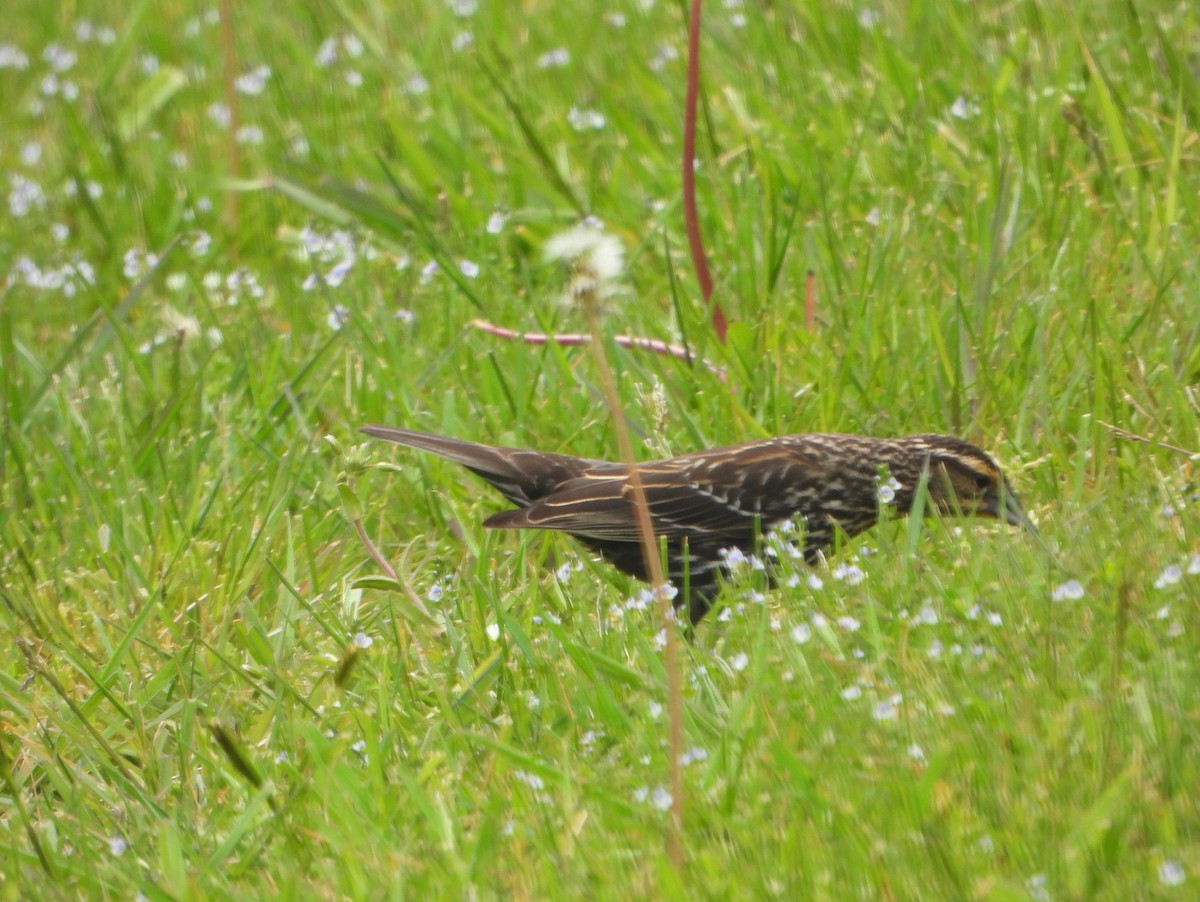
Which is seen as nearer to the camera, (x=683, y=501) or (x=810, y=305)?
(x=683, y=501)

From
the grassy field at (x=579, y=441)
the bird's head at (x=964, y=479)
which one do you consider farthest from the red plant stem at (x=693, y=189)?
the bird's head at (x=964, y=479)

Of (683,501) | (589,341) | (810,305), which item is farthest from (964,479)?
(589,341)

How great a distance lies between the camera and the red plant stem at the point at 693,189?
234 inches

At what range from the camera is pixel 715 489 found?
565 centimetres

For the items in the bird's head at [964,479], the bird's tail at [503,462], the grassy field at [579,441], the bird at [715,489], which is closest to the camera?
the grassy field at [579,441]

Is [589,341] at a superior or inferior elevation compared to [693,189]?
inferior

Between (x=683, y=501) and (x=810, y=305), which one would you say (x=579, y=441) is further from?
(x=810, y=305)

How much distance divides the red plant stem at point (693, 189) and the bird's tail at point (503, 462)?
912 millimetres

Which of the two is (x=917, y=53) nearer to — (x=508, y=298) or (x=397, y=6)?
(x=508, y=298)

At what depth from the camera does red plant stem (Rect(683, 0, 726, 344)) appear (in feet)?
19.5

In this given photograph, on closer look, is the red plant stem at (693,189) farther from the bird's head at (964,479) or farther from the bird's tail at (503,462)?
the bird's head at (964,479)

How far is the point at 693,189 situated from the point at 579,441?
104 centimetres

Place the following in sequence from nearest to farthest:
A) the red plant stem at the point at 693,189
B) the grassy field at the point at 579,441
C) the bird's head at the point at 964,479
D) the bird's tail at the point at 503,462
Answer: the grassy field at the point at 579,441, the bird's head at the point at 964,479, the bird's tail at the point at 503,462, the red plant stem at the point at 693,189

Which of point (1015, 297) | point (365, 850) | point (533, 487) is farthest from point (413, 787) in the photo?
point (1015, 297)
